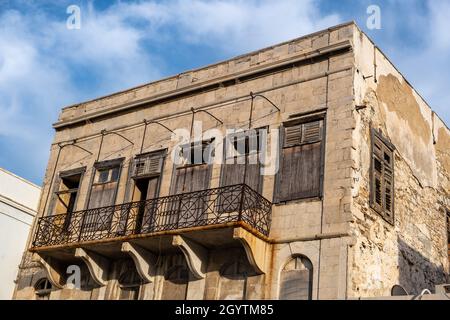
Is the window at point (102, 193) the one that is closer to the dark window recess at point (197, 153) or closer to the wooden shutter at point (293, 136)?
the dark window recess at point (197, 153)

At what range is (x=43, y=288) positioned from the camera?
16797mm

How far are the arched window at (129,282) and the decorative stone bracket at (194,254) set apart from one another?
1864 mm

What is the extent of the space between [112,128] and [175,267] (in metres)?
5.04

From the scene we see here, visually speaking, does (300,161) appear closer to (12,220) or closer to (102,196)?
(102,196)

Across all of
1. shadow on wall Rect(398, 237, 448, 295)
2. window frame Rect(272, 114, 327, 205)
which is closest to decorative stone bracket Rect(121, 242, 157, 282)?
window frame Rect(272, 114, 327, 205)

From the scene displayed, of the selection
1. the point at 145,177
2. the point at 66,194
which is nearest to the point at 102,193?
the point at 145,177

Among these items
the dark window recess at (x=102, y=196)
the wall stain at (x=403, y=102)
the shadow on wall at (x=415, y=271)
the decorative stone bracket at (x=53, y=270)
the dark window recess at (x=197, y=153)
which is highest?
the wall stain at (x=403, y=102)

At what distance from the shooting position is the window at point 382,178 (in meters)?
13.6

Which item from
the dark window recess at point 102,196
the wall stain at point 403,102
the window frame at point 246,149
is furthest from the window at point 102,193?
the wall stain at point 403,102

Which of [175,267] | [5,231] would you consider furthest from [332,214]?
[5,231]

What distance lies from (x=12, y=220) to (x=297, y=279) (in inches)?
342

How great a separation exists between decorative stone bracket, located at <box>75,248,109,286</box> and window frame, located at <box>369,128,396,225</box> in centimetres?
653
